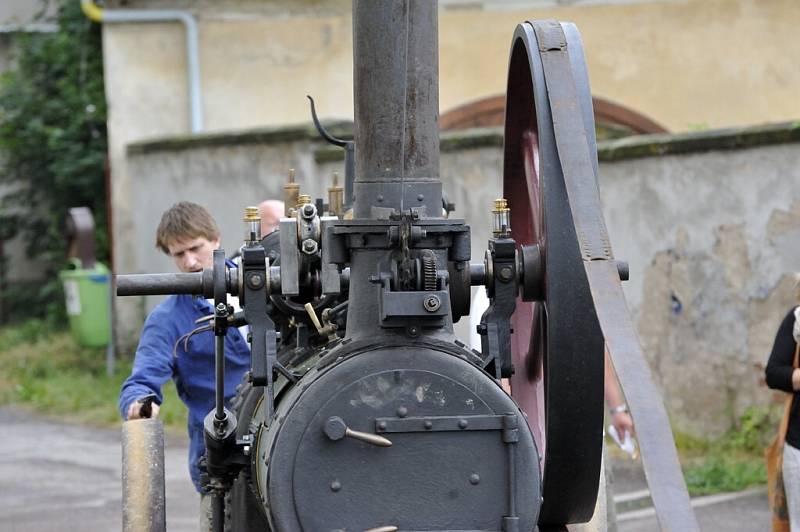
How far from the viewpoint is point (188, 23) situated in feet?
40.1

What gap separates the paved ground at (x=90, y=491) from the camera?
23.7 ft

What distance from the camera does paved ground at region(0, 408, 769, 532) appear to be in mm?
7227

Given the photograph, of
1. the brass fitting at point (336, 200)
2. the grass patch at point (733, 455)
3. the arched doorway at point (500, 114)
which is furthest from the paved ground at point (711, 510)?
the arched doorway at point (500, 114)

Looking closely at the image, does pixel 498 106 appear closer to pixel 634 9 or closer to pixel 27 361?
pixel 634 9

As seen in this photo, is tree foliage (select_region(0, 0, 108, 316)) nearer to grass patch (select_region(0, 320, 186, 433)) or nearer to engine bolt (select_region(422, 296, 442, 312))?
grass patch (select_region(0, 320, 186, 433))

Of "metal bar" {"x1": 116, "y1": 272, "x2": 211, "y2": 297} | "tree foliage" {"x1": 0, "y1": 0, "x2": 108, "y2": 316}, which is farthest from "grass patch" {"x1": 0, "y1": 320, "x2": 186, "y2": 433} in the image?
"metal bar" {"x1": 116, "y1": 272, "x2": 211, "y2": 297}

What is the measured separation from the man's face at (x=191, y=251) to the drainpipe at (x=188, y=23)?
764 centimetres

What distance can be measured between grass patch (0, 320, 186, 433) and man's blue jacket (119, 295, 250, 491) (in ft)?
16.9

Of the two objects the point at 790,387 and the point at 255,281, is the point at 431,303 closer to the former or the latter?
the point at 255,281

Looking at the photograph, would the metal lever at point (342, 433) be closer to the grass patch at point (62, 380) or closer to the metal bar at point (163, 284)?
the metal bar at point (163, 284)

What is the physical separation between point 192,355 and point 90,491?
409 cm

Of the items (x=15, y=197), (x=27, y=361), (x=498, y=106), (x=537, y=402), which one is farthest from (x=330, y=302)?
(x=15, y=197)

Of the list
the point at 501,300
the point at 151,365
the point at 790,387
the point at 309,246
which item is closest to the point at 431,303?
the point at 501,300

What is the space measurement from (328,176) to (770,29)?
4.54 m
